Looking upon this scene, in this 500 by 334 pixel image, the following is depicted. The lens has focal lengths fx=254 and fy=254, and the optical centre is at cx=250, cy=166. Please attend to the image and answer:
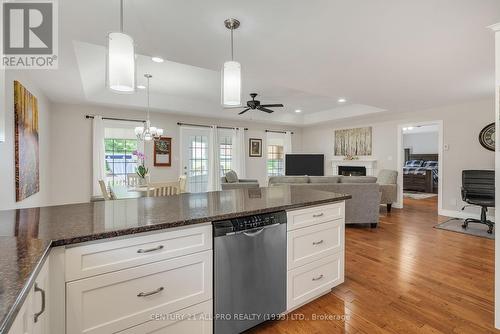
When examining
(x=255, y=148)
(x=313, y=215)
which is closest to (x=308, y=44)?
(x=313, y=215)

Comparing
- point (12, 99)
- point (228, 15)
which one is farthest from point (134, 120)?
point (228, 15)

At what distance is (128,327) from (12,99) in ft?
8.74

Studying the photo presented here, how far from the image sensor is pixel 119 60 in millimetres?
1344

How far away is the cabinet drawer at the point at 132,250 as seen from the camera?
1108 mm

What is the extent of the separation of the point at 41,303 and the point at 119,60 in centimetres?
114

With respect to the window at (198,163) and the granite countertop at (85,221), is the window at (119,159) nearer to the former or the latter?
the window at (198,163)

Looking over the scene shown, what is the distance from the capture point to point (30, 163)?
320 centimetres

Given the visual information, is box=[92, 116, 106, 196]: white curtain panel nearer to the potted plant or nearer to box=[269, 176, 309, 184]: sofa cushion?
Answer: the potted plant

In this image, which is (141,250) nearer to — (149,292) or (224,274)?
(149,292)

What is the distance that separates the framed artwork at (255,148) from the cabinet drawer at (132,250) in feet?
19.2

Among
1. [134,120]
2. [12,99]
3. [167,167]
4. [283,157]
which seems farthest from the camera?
[283,157]

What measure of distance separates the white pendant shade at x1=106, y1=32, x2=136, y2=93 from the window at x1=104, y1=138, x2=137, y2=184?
14.9 ft

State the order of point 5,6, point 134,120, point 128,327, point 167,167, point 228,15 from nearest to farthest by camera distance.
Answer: point 128,327 < point 5,6 < point 228,15 < point 134,120 < point 167,167

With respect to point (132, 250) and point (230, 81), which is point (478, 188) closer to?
point (230, 81)
